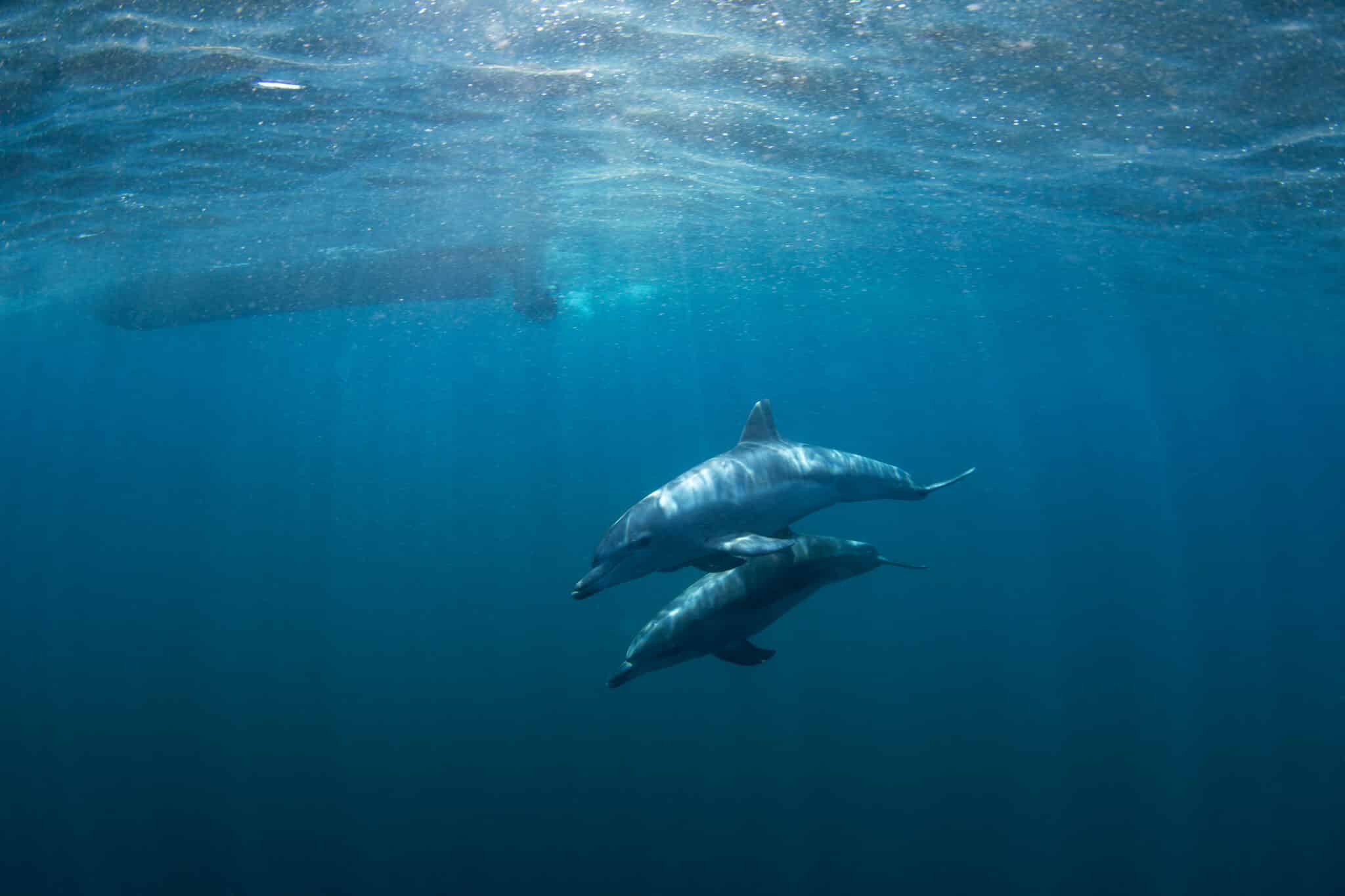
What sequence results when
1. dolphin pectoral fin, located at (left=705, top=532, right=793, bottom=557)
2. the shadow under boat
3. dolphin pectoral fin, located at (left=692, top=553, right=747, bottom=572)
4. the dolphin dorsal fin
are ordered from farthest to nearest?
1. the shadow under boat
2. the dolphin dorsal fin
3. dolphin pectoral fin, located at (left=692, top=553, right=747, bottom=572)
4. dolphin pectoral fin, located at (left=705, top=532, right=793, bottom=557)

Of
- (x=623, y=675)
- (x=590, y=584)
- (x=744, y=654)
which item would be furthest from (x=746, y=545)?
(x=623, y=675)

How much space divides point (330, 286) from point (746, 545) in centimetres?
2679

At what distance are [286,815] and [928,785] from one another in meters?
12.7

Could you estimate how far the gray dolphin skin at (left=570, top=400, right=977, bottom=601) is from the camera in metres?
5.71

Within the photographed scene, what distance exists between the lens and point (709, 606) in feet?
20.5

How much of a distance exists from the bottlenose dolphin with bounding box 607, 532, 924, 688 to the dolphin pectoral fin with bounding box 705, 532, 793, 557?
453 millimetres

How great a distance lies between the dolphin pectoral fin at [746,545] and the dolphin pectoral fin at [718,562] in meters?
0.10

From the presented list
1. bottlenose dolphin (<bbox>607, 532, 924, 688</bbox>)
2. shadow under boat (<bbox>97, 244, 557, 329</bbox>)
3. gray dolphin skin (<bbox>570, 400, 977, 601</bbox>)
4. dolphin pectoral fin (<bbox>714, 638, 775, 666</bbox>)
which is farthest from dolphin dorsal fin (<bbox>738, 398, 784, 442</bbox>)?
shadow under boat (<bbox>97, 244, 557, 329</bbox>)

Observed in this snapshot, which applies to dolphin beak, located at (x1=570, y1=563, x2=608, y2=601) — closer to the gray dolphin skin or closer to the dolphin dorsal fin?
the gray dolphin skin

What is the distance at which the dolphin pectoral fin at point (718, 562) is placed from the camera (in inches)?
241

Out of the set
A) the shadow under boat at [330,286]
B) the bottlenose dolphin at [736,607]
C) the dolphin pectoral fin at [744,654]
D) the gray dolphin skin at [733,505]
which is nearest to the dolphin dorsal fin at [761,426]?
the gray dolphin skin at [733,505]

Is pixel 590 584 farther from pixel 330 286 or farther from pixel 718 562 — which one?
pixel 330 286

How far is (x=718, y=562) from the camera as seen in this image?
20.2 ft

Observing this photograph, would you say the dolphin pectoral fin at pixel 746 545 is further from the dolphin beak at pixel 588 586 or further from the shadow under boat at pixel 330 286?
the shadow under boat at pixel 330 286
